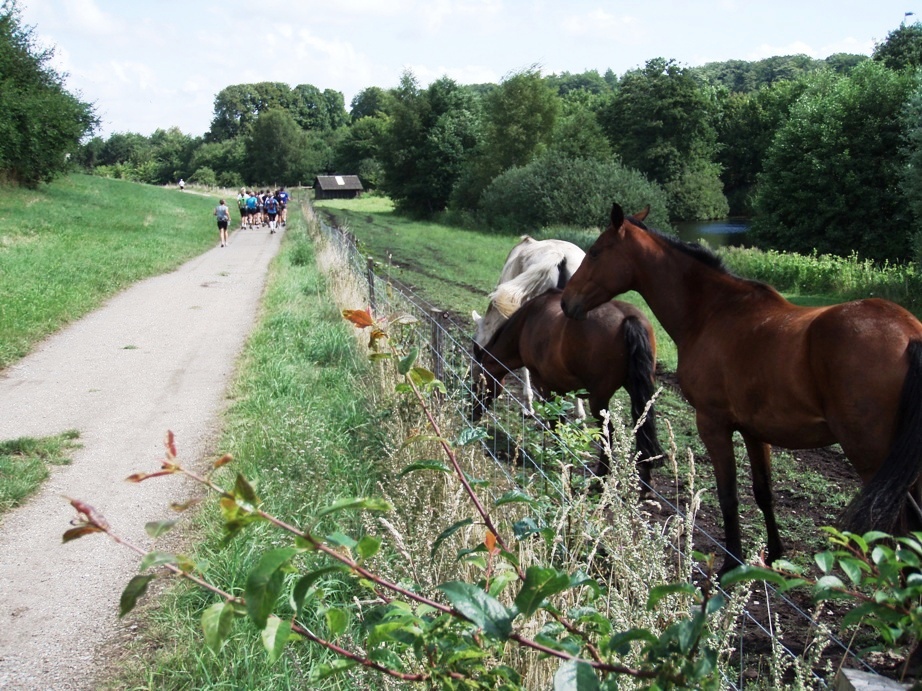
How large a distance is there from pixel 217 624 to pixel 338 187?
96449 millimetres

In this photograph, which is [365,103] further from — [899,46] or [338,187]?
[899,46]

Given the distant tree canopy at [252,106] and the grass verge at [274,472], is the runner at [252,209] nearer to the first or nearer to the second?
the grass verge at [274,472]

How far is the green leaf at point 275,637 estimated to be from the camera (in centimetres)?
158

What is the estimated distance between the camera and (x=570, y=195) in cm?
4059

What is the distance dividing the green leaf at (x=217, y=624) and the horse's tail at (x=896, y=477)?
325 centimetres

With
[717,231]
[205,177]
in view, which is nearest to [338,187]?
[205,177]

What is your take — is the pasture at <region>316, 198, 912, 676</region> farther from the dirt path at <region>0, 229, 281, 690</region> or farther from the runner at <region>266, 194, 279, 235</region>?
the runner at <region>266, 194, 279, 235</region>

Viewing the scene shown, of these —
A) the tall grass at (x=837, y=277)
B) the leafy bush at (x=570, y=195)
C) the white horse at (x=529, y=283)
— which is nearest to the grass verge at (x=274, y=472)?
the white horse at (x=529, y=283)

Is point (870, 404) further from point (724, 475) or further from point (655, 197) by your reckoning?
point (655, 197)

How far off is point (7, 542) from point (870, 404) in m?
5.00

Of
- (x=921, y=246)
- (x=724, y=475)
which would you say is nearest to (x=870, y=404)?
(x=724, y=475)

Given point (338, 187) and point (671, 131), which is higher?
point (671, 131)

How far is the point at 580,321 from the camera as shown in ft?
22.3

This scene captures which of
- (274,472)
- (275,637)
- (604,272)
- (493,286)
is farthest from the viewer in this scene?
(493,286)
